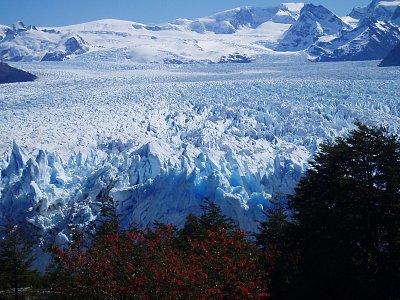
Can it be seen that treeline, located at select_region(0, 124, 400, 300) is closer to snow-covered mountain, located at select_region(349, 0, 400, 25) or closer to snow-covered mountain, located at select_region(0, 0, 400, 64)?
snow-covered mountain, located at select_region(0, 0, 400, 64)

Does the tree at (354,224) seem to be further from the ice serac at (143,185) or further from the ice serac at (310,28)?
the ice serac at (310,28)

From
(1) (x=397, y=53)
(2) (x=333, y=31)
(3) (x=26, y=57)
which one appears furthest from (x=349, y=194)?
(2) (x=333, y=31)

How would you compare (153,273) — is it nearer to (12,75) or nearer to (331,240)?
(331,240)

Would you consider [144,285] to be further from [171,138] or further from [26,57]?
[26,57]

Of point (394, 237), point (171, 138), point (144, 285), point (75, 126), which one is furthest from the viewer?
point (75, 126)

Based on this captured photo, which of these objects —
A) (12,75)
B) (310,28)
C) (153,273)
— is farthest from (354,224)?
(310,28)
